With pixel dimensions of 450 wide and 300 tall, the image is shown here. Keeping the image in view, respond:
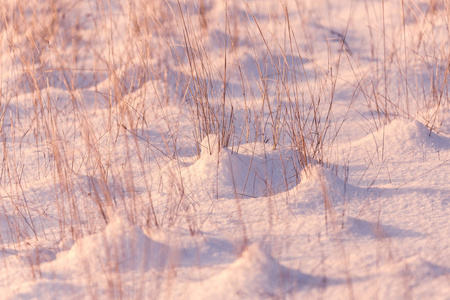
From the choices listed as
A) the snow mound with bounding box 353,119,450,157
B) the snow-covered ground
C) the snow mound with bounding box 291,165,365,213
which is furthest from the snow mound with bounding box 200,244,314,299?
the snow mound with bounding box 353,119,450,157

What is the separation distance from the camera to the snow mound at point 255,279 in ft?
3.41

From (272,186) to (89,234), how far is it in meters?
0.54

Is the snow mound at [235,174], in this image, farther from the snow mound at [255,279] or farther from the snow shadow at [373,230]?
the snow mound at [255,279]

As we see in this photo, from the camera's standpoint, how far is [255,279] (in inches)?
41.6

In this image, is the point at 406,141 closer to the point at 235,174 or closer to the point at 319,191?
the point at 319,191

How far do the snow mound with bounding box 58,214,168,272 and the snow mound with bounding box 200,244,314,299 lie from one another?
0.15 meters

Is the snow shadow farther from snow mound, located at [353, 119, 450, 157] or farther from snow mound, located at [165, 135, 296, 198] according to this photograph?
snow mound, located at [353, 119, 450, 157]

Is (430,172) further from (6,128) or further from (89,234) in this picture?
(6,128)

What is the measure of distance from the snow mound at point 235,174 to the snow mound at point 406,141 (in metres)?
0.30

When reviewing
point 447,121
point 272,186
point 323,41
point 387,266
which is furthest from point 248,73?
point 387,266

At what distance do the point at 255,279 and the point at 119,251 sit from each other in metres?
0.32

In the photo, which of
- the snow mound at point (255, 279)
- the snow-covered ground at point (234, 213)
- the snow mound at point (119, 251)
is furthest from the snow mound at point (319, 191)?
the snow mound at point (119, 251)

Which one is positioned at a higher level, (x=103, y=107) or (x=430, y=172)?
(x=103, y=107)

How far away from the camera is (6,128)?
2.31 m
